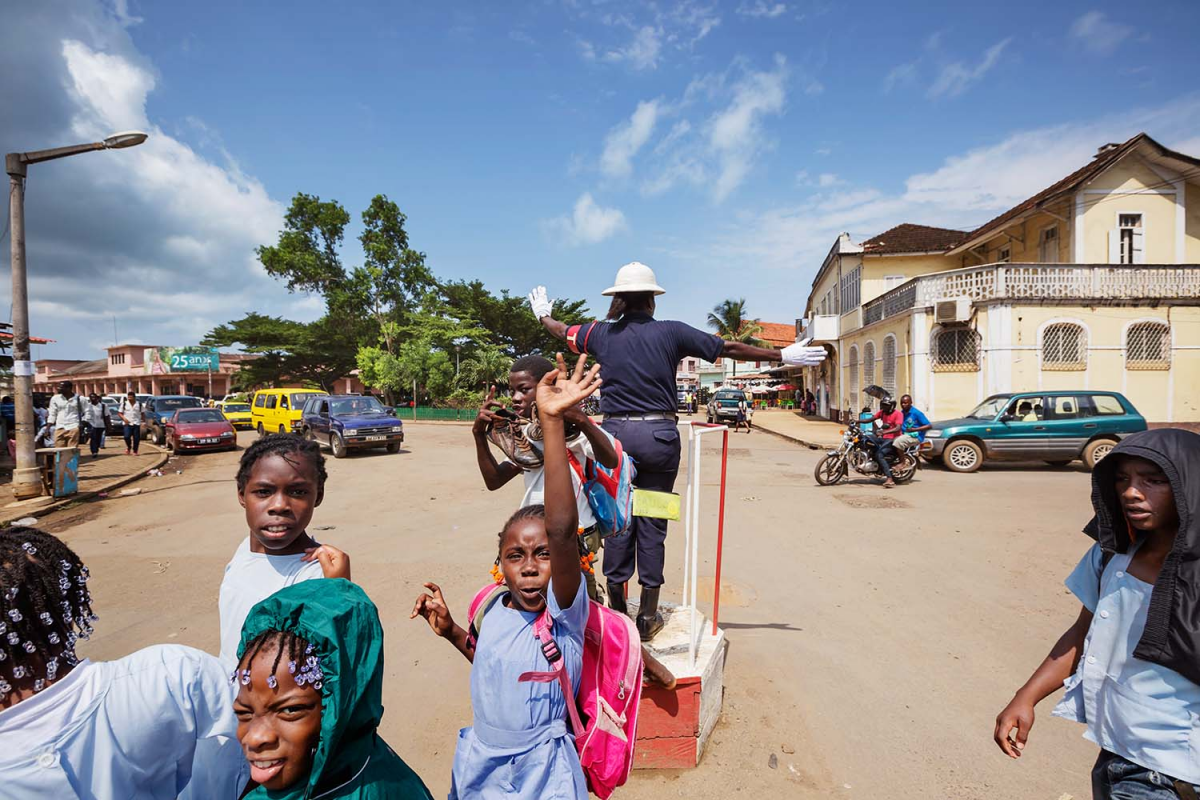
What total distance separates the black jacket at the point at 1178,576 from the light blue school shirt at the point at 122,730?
2402 millimetres

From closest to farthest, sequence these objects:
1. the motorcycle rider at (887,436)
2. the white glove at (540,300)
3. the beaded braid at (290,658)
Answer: the beaded braid at (290,658)
the white glove at (540,300)
the motorcycle rider at (887,436)

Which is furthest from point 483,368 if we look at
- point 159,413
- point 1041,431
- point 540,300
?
point 540,300

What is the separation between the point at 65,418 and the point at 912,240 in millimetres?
30470

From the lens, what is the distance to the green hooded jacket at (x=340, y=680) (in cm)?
125

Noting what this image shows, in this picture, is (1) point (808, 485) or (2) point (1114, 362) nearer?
(1) point (808, 485)

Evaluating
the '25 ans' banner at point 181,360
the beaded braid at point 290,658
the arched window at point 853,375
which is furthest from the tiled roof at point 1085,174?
the '25 ans' banner at point 181,360

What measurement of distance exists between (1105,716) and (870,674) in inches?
79.7

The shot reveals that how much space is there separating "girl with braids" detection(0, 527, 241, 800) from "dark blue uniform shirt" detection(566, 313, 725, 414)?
196 centimetres

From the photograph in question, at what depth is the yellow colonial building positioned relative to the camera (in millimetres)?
17281

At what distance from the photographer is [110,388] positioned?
52125mm

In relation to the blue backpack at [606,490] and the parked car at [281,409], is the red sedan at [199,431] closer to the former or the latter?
the parked car at [281,409]

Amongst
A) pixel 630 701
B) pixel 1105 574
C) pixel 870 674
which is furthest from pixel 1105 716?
pixel 870 674

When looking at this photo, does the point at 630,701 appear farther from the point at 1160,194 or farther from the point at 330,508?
the point at 1160,194

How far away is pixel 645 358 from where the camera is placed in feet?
9.70
